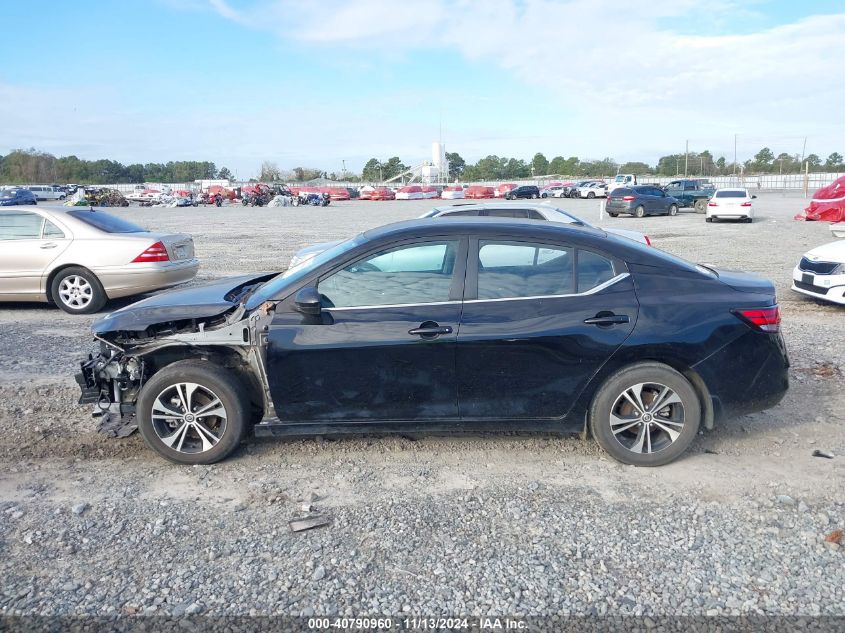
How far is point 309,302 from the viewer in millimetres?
4305

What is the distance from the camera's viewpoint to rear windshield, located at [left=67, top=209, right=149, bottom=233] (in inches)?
387

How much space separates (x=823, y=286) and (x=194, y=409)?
811cm

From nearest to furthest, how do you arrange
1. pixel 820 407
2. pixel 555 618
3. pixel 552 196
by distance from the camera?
pixel 555 618
pixel 820 407
pixel 552 196

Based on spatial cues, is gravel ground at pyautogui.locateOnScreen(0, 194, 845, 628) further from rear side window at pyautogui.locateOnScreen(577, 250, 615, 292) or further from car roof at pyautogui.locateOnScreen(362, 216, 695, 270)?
car roof at pyautogui.locateOnScreen(362, 216, 695, 270)

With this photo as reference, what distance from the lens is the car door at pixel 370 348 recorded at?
4352 millimetres

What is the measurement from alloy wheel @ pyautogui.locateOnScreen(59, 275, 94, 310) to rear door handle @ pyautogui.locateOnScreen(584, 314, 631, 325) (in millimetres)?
7525

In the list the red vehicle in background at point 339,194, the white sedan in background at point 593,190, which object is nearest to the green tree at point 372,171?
the red vehicle in background at point 339,194

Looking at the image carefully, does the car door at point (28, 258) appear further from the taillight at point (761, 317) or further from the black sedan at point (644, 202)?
the black sedan at point (644, 202)

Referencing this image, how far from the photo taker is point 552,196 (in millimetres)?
60500

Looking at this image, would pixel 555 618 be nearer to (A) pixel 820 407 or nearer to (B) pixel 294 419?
(B) pixel 294 419

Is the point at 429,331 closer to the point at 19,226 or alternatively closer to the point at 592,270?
the point at 592,270

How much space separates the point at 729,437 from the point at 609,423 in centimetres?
118

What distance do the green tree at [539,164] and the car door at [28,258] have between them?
13513 centimetres

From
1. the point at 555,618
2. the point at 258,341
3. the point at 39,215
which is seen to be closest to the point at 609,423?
the point at 555,618
